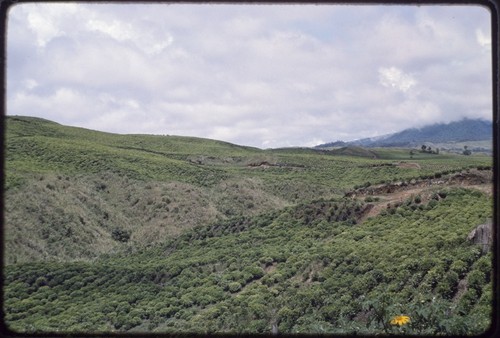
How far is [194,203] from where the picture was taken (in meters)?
31.0

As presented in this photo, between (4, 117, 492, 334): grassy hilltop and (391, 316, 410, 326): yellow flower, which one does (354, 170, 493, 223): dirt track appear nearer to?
(4, 117, 492, 334): grassy hilltop

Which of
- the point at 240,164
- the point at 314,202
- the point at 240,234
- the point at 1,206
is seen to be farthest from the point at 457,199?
the point at 240,164

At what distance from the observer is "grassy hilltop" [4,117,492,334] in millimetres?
6523

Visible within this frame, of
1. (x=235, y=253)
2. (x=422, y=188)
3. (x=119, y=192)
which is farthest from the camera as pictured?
(x=119, y=192)

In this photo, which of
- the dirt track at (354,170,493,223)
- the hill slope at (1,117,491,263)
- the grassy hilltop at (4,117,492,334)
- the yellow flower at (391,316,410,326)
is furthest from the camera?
the hill slope at (1,117,491,263)

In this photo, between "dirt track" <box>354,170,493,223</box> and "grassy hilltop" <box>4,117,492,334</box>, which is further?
"dirt track" <box>354,170,493,223</box>

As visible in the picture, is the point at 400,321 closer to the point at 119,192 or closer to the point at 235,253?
the point at 235,253

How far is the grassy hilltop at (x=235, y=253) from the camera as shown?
21.4ft

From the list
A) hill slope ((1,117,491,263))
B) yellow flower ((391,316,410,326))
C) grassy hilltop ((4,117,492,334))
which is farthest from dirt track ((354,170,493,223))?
yellow flower ((391,316,410,326))

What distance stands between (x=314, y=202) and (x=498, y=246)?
61.6ft

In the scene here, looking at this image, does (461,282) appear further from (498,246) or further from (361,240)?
(361,240)

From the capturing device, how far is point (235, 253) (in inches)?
667

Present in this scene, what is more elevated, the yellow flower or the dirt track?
the yellow flower

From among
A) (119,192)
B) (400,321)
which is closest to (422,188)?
(400,321)
